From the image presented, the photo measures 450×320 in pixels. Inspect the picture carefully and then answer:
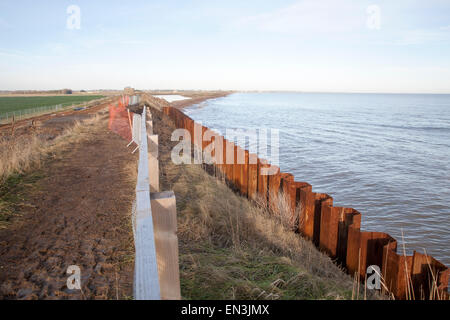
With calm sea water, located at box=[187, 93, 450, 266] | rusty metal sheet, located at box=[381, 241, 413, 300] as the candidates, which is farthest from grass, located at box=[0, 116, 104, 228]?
calm sea water, located at box=[187, 93, 450, 266]

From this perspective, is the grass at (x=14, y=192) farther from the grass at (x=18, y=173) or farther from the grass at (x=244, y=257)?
the grass at (x=244, y=257)

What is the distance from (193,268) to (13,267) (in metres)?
1.95

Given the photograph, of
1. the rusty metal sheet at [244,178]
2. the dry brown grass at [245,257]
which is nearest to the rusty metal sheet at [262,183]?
the dry brown grass at [245,257]

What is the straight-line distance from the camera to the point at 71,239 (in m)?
4.30

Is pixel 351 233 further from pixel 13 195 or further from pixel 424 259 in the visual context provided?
pixel 13 195

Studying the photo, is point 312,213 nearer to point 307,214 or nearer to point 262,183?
point 307,214

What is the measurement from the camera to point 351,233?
4.79 m

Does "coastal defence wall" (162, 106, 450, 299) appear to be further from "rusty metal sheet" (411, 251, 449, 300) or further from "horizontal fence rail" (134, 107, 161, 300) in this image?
"horizontal fence rail" (134, 107, 161, 300)

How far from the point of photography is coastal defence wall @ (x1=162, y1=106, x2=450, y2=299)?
3.98 meters

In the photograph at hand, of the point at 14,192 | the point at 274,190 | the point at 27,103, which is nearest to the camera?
the point at 14,192

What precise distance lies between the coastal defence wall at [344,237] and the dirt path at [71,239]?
285cm

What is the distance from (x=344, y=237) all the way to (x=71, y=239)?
3981mm

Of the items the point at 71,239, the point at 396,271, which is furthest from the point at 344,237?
the point at 71,239
